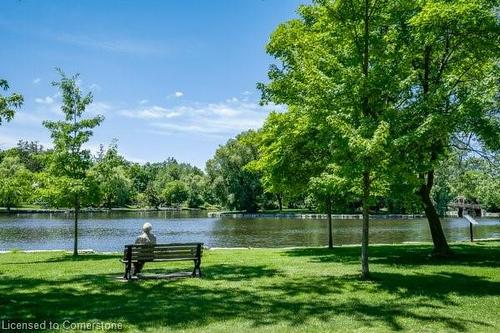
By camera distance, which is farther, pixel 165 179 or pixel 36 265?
pixel 165 179

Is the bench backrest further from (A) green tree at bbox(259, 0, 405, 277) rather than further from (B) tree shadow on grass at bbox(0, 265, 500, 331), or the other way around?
(A) green tree at bbox(259, 0, 405, 277)

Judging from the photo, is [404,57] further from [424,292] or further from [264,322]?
[264,322]

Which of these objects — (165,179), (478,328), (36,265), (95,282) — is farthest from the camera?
(165,179)

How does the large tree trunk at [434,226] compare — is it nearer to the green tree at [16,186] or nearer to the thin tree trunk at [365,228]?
the thin tree trunk at [365,228]

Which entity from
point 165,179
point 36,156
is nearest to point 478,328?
point 36,156

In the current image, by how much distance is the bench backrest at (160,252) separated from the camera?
13203 mm

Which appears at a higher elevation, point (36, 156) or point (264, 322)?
point (36, 156)

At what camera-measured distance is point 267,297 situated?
37.0ft

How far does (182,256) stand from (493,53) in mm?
14815

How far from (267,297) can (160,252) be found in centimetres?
381

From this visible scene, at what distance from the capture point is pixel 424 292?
1222cm

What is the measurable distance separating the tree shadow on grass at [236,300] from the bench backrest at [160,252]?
0.74 m

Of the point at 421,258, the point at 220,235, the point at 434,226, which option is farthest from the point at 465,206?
the point at 421,258

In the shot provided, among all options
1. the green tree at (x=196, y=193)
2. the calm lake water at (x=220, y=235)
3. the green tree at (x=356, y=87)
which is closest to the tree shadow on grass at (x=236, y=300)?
the green tree at (x=356, y=87)
